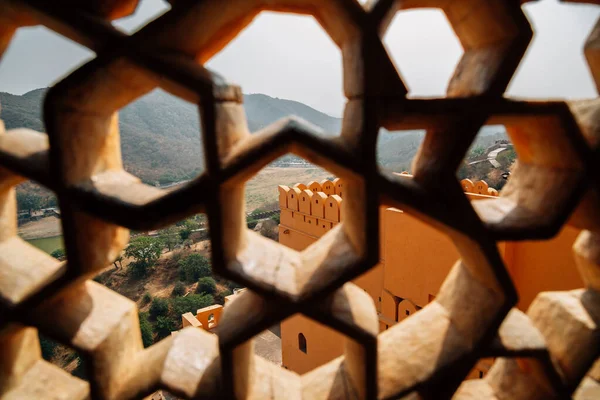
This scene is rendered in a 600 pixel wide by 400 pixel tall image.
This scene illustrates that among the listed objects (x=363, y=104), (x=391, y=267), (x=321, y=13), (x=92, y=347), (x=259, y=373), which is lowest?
(x=391, y=267)

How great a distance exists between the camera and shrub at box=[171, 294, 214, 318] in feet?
37.0

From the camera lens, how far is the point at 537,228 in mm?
690

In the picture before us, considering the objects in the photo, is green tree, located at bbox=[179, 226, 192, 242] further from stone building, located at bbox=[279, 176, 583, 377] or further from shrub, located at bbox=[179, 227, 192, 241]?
stone building, located at bbox=[279, 176, 583, 377]

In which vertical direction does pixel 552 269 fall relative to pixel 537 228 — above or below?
below

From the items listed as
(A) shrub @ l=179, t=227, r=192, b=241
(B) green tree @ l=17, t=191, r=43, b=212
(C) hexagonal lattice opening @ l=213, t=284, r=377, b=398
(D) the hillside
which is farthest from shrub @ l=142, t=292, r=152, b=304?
(C) hexagonal lattice opening @ l=213, t=284, r=377, b=398

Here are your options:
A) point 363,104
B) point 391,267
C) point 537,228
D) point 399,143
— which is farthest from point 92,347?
point 399,143

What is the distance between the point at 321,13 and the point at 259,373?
2.57 ft

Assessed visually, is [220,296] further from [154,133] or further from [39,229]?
[154,133]

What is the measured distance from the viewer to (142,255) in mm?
15047

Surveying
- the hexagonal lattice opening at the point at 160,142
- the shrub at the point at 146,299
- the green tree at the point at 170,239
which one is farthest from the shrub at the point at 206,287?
the hexagonal lattice opening at the point at 160,142

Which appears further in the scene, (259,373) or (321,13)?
(259,373)

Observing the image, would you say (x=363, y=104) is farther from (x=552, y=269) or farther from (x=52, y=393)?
(x=552, y=269)

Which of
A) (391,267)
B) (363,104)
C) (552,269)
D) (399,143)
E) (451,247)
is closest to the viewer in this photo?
(363,104)

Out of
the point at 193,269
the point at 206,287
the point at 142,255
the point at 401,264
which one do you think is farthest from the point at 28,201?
the point at 401,264
